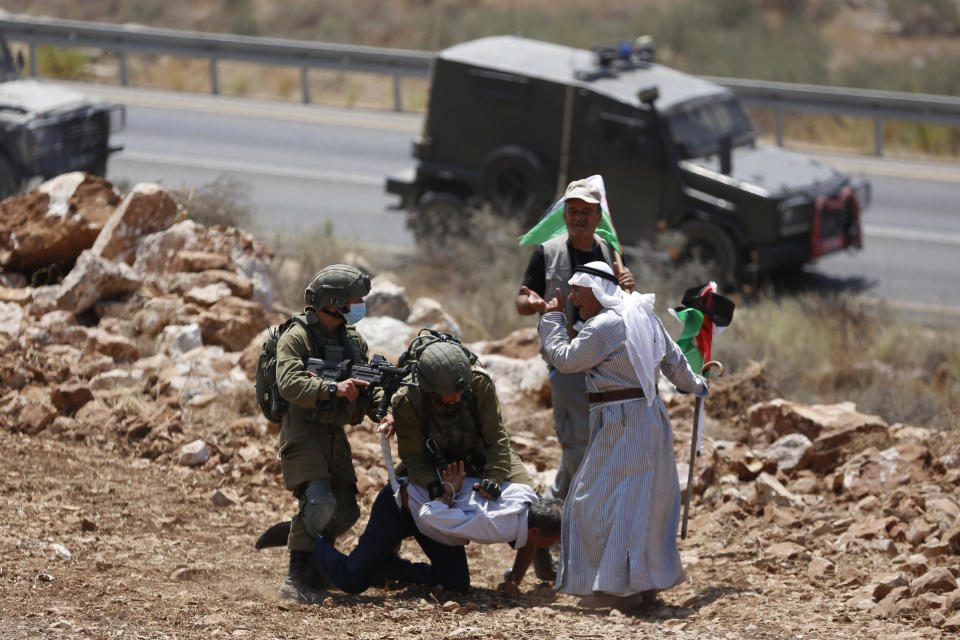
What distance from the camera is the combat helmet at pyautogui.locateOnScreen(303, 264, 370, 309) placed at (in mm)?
5828

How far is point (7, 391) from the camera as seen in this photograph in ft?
27.1

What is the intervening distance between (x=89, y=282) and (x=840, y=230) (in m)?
7.17

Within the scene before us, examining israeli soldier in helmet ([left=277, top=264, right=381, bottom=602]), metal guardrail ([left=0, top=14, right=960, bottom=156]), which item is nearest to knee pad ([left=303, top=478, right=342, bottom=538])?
israeli soldier in helmet ([left=277, top=264, right=381, bottom=602])

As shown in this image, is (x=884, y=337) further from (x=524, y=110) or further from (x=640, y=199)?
(x=524, y=110)

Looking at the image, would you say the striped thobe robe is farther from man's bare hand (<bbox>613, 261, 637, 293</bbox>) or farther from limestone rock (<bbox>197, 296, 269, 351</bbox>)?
limestone rock (<bbox>197, 296, 269, 351</bbox>)

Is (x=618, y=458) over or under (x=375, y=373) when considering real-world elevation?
under

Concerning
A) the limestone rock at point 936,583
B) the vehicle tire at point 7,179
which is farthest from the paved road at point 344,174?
the limestone rock at point 936,583

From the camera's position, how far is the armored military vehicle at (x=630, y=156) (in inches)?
475

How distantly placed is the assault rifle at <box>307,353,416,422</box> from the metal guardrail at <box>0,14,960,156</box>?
45.5ft

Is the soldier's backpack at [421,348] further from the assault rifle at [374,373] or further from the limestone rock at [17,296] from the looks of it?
the limestone rock at [17,296]

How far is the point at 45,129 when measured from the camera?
511 inches

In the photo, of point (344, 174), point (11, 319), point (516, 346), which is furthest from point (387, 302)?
point (344, 174)

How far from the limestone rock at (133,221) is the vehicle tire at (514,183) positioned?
146 inches

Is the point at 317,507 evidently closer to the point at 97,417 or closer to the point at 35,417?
the point at 97,417
